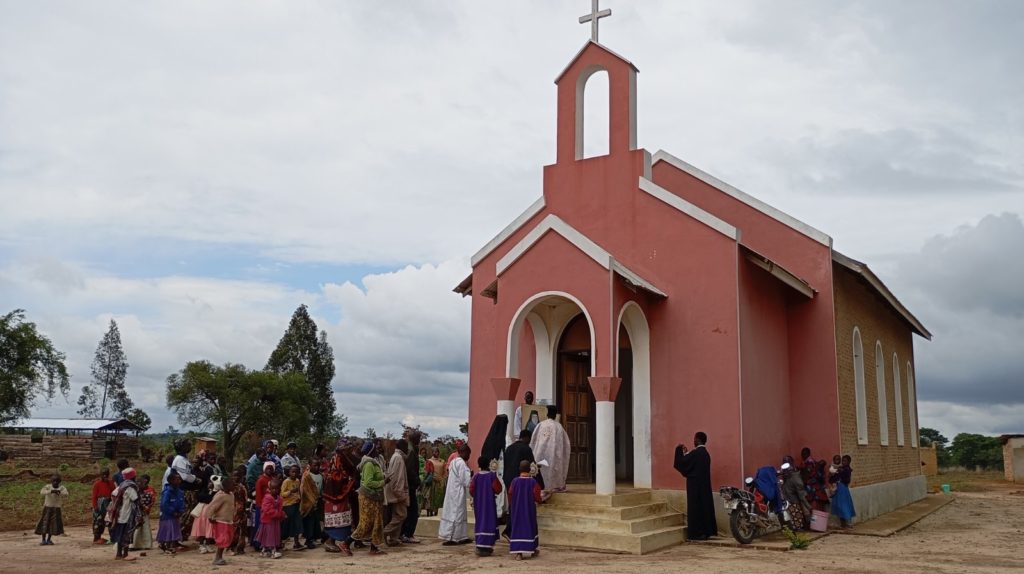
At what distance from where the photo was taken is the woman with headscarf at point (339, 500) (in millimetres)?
11125

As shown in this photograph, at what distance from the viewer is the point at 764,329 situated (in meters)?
14.4

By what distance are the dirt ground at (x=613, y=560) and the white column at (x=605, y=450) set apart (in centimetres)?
121

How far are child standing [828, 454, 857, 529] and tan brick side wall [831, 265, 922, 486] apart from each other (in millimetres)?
633

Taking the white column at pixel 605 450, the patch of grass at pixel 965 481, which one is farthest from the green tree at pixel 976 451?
the white column at pixel 605 450

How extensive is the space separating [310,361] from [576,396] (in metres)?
34.8

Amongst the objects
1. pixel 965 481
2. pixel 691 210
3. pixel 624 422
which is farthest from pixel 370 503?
pixel 965 481

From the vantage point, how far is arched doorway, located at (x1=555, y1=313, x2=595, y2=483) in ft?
49.1

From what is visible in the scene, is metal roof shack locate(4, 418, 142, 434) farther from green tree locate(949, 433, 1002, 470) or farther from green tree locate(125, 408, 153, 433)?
green tree locate(949, 433, 1002, 470)

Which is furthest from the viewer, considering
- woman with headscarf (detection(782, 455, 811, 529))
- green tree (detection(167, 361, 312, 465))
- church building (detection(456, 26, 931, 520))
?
green tree (detection(167, 361, 312, 465))

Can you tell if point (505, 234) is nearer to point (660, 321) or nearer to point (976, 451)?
point (660, 321)

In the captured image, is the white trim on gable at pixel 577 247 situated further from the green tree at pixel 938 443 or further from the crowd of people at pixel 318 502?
the green tree at pixel 938 443

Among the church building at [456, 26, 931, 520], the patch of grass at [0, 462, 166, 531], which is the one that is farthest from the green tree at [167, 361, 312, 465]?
the church building at [456, 26, 931, 520]

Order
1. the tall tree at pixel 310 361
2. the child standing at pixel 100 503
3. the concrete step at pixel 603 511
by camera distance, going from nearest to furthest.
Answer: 1. the concrete step at pixel 603 511
2. the child standing at pixel 100 503
3. the tall tree at pixel 310 361

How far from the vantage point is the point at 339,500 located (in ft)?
36.6
